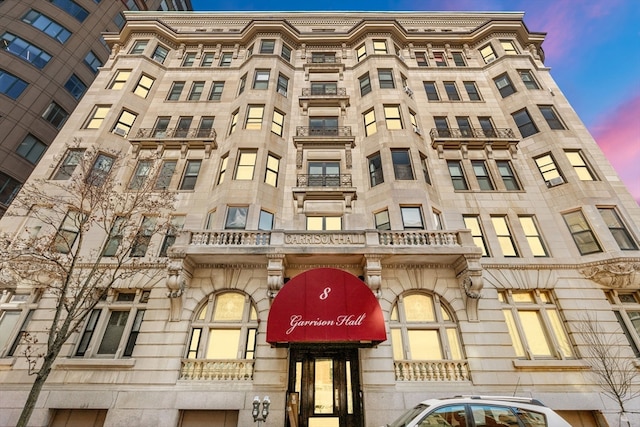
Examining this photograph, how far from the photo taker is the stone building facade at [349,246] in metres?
11.2

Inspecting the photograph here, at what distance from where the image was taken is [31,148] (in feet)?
80.2

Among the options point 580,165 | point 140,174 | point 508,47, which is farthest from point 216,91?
point 580,165

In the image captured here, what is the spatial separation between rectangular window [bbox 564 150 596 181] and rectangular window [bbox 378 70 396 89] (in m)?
11.5

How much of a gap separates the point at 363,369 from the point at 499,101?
793 inches

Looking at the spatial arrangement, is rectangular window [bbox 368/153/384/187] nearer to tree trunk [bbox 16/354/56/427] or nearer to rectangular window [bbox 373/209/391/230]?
rectangular window [bbox 373/209/391/230]

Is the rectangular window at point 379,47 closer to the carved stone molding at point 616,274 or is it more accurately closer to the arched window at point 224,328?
the carved stone molding at point 616,274

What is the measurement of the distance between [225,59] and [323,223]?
715 inches

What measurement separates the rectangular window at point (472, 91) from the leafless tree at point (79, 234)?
2173 centimetres

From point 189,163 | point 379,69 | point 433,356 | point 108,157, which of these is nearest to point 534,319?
point 433,356

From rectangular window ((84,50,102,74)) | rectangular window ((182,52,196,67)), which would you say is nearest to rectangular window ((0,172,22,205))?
rectangular window ((84,50,102,74))

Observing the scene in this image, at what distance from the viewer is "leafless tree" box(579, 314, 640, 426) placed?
10.9m

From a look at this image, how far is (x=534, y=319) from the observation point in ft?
43.1

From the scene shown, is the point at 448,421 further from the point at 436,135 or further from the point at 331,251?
the point at 436,135

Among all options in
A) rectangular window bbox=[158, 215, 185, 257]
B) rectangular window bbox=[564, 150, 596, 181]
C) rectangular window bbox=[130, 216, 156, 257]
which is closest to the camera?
rectangular window bbox=[130, 216, 156, 257]
